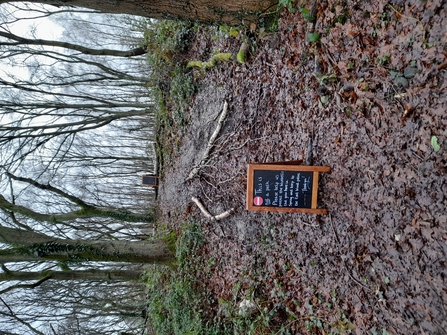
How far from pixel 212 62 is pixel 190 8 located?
2359 mm

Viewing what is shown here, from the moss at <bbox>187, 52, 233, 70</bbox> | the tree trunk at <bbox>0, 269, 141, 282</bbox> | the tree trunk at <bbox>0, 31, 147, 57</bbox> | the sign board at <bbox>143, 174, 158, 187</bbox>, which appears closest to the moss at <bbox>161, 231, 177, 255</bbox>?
the tree trunk at <bbox>0, 269, 141, 282</bbox>

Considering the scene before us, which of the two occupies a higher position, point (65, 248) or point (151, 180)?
point (151, 180)

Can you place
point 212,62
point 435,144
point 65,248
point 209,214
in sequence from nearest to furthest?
point 435,144 → point 65,248 → point 209,214 → point 212,62

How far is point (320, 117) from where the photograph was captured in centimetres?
445

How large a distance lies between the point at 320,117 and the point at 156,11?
101 inches

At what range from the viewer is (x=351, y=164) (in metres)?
3.96

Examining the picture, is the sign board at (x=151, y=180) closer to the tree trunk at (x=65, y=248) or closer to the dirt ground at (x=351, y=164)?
the tree trunk at (x=65, y=248)

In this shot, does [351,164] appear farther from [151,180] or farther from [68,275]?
[151,180]

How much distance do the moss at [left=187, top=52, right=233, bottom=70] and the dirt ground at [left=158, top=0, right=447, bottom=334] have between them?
0.27m

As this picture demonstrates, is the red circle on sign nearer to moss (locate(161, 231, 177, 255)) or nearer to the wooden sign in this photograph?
the wooden sign

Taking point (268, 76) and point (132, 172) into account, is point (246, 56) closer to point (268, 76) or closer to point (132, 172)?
point (268, 76)

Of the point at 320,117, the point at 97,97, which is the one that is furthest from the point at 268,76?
the point at 97,97

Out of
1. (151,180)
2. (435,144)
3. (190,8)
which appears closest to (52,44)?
(151,180)

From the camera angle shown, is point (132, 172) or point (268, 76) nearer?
point (268, 76)
